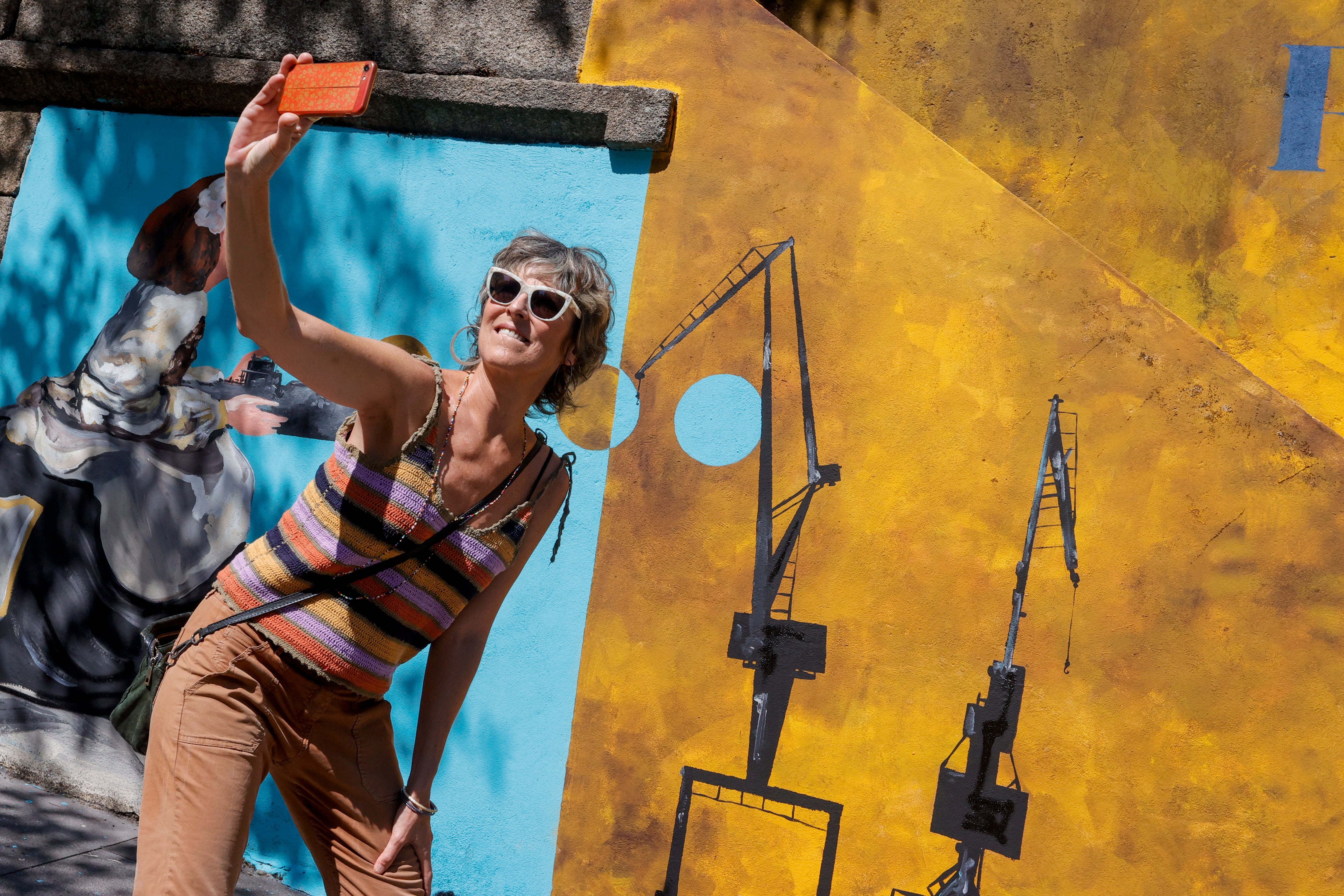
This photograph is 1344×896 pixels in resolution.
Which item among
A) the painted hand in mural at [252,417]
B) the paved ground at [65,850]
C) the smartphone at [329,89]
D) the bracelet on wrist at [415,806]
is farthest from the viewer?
the painted hand in mural at [252,417]

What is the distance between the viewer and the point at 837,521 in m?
3.51

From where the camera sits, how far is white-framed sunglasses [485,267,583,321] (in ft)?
7.41

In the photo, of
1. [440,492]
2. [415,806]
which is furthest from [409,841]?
[440,492]

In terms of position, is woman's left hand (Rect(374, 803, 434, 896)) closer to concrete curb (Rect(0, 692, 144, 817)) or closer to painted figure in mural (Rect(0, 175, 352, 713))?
painted figure in mural (Rect(0, 175, 352, 713))

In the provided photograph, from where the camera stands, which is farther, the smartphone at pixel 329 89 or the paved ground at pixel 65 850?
the paved ground at pixel 65 850

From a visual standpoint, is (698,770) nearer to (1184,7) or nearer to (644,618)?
(644,618)

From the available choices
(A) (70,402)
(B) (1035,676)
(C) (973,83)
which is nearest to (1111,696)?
(B) (1035,676)

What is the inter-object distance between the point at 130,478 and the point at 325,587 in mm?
2652

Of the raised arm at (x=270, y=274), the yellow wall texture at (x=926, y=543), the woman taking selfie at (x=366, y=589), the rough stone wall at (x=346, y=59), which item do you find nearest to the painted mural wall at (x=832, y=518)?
the yellow wall texture at (x=926, y=543)

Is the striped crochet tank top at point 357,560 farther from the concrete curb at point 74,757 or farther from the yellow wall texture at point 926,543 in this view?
the concrete curb at point 74,757

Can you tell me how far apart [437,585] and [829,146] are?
87.5 inches

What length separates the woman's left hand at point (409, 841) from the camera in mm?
2297

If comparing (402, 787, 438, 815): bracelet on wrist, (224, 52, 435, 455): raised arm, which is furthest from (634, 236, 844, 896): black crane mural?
(224, 52, 435, 455): raised arm

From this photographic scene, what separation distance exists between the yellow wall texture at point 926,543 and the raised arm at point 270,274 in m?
1.89
